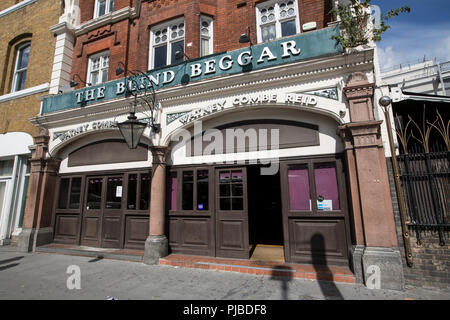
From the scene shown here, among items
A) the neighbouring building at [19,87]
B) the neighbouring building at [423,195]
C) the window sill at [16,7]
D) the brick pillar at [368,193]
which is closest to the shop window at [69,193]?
the neighbouring building at [19,87]

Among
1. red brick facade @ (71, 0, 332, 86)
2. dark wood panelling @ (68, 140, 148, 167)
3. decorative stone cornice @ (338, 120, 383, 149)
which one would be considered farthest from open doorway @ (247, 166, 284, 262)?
red brick facade @ (71, 0, 332, 86)

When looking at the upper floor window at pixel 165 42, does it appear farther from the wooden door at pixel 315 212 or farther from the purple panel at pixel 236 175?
the wooden door at pixel 315 212

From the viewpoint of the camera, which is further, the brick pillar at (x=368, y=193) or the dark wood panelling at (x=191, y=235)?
the dark wood panelling at (x=191, y=235)

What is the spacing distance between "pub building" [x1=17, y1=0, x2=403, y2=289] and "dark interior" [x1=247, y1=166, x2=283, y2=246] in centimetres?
4

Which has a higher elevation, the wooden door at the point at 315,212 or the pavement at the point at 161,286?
the wooden door at the point at 315,212

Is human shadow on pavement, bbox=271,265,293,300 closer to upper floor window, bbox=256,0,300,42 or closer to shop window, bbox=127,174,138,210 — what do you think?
shop window, bbox=127,174,138,210

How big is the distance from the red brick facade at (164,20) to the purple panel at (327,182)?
3.98 metres

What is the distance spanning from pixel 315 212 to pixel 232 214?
2.05 meters

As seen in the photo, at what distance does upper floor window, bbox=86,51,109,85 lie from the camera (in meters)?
8.98

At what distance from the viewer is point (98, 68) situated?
29.9 ft

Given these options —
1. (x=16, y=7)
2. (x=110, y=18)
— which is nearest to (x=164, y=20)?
(x=110, y=18)

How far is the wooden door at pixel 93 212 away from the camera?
749 cm

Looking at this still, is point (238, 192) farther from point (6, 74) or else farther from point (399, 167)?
point (6, 74)
